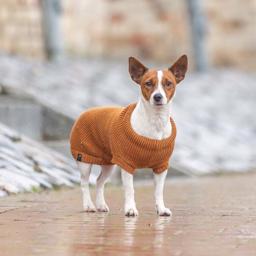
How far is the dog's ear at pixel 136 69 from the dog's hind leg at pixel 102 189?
817 millimetres

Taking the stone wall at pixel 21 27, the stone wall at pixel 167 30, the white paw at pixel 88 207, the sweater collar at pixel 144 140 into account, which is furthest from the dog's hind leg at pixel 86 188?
the stone wall at pixel 167 30

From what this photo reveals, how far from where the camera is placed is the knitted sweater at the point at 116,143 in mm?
6809

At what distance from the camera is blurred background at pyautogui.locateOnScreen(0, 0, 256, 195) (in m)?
10.7

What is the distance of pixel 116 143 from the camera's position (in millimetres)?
6883

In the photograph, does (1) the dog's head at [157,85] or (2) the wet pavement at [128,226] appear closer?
(2) the wet pavement at [128,226]

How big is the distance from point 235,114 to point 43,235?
1213cm

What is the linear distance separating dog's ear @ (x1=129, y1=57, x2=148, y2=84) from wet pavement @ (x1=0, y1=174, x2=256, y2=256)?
893mm

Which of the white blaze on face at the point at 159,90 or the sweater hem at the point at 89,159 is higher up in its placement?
the white blaze on face at the point at 159,90

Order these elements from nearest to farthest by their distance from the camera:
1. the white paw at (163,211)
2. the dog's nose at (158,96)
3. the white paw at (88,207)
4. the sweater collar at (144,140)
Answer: the dog's nose at (158,96), the sweater collar at (144,140), the white paw at (163,211), the white paw at (88,207)

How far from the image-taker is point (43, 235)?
5785 mm

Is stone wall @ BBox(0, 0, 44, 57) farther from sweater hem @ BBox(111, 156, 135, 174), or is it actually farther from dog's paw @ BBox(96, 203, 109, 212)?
sweater hem @ BBox(111, 156, 135, 174)

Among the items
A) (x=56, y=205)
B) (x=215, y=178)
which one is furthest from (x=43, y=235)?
(x=215, y=178)

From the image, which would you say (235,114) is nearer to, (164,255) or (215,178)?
(215,178)

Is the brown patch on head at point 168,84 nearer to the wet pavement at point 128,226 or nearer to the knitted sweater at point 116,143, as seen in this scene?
the knitted sweater at point 116,143
